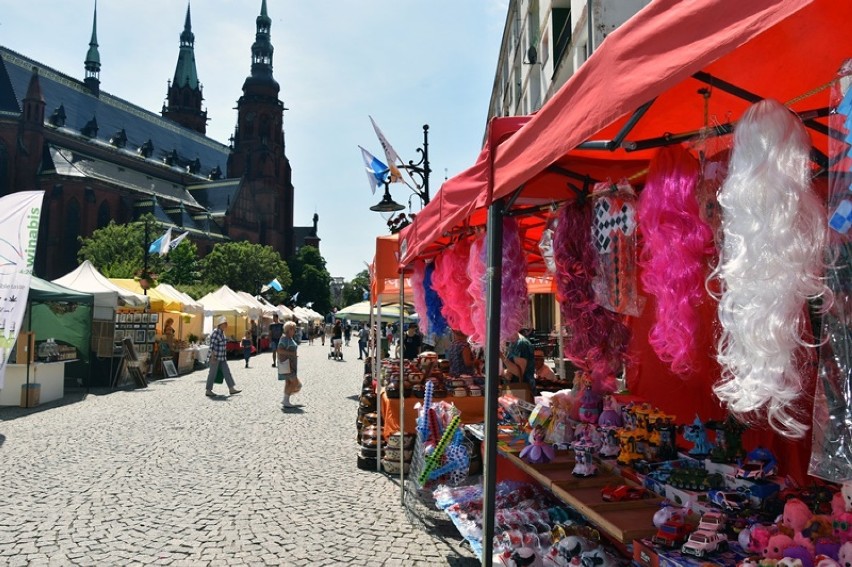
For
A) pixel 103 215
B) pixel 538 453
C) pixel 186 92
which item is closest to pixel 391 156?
A: pixel 538 453

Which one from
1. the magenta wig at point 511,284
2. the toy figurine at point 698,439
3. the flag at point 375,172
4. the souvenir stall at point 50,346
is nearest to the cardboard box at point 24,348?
the souvenir stall at point 50,346

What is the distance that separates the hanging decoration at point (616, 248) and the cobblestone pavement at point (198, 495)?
2624 mm

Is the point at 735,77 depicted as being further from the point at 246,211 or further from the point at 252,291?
the point at 246,211

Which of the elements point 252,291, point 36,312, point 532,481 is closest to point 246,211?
point 252,291

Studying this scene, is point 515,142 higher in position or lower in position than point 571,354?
higher

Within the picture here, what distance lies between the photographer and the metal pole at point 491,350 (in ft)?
8.69

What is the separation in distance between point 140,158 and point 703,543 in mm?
82108

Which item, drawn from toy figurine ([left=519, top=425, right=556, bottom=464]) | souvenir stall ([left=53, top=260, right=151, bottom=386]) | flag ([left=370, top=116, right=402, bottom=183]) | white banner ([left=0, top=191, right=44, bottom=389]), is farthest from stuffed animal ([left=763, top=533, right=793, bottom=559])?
souvenir stall ([left=53, top=260, right=151, bottom=386])

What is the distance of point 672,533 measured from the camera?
2.17m

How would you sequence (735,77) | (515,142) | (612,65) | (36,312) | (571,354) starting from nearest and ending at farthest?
(612,65) → (735,77) → (515,142) → (571,354) → (36,312)

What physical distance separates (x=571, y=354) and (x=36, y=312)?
1561cm

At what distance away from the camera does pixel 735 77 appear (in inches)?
82.6

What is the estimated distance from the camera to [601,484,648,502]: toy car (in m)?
2.62

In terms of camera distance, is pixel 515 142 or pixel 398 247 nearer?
pixel 515 142
